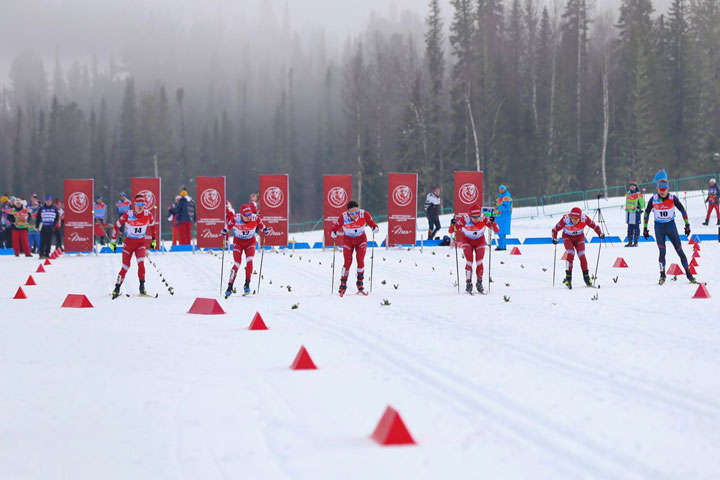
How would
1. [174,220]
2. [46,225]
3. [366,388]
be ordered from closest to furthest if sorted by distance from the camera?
[366,388], [46,225], [174,220]

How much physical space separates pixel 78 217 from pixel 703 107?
48119 millimetres

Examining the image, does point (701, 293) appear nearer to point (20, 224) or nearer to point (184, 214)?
point (184, 214)

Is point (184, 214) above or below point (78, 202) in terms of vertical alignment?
below

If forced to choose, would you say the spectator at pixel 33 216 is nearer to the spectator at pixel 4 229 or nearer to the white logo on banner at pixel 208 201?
the spectator at pixel 4 229

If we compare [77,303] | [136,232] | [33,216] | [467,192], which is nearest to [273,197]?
[467,192]

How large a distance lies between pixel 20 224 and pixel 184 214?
5718mm

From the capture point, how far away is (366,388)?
7141 millimetres

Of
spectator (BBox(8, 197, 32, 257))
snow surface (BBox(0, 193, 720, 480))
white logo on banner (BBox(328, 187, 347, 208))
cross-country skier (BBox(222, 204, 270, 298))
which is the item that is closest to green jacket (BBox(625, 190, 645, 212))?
white logo on banner (BBox(328, 187, 347, 208))

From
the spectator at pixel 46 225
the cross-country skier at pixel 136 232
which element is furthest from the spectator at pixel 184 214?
the cross-country skier at pixel 136 232

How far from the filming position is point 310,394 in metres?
6.98

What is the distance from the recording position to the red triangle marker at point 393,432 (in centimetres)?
541

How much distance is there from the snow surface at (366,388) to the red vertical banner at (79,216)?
1510cm

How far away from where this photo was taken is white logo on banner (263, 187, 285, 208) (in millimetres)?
27125

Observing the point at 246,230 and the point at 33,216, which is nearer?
the point at 246,230
